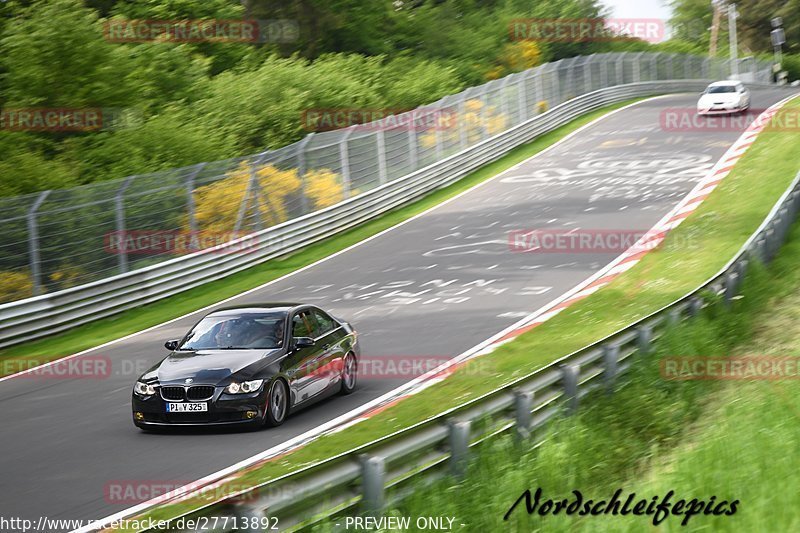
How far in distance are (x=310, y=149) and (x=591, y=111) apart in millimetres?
24735

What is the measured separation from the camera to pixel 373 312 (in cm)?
2033

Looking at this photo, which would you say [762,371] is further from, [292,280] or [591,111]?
[591,111]

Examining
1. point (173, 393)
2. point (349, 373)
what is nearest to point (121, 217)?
point (349, 373)

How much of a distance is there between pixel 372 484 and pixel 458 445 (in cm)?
133

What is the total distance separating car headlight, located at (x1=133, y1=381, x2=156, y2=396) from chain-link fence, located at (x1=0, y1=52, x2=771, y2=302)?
29.0ft

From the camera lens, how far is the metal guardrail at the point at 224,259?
2038 cm

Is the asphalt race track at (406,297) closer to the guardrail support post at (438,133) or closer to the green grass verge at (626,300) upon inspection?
the green grass verge at (626,300)

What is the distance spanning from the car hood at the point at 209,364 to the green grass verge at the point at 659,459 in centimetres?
392

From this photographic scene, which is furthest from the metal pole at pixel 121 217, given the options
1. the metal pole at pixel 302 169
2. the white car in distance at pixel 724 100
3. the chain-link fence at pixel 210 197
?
the white car in distance at pixel 724 100

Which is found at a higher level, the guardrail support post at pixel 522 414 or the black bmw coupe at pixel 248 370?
the guardrail support post at pixel 522 414

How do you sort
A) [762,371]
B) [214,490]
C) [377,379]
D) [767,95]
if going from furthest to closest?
[767,95], [377,379], [762,371], [214,490]

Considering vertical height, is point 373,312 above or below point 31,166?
below

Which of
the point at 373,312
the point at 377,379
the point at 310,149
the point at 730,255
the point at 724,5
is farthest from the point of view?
the point at 724,5

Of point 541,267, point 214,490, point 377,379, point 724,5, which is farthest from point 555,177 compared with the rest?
point 724,5
